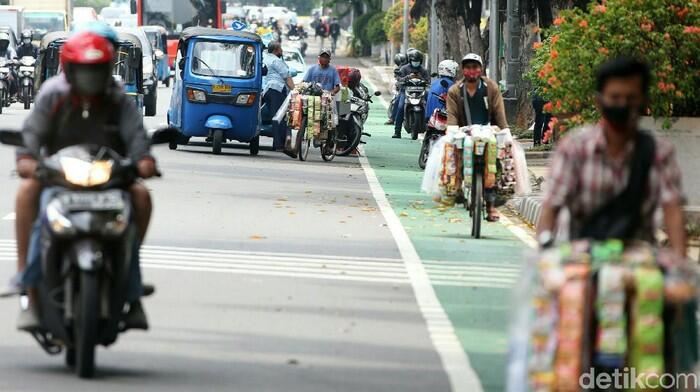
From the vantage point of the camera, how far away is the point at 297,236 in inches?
670

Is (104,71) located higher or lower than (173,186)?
higher

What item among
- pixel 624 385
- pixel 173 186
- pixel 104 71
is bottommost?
pixel 173 186

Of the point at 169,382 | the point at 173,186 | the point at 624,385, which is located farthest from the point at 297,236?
the point at 624,385

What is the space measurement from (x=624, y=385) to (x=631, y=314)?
299 mm

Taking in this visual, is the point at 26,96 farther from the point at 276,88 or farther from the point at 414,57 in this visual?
the point at 276,88

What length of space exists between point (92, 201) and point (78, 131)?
62cm

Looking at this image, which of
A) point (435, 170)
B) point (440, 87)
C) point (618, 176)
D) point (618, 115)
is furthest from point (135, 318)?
point (440, 87)

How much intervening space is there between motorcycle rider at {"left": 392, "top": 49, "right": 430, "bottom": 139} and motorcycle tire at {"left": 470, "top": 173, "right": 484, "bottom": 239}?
1839 cm

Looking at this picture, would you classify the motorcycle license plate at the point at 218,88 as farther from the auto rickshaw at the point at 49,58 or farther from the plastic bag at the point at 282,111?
the auto rickshaw at the point at 49,58

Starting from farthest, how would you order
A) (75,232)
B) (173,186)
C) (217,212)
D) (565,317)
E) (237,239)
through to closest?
(173,186) → (217,212) → (237,239) → (75,232) → (565,317)

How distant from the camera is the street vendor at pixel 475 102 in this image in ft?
58.2

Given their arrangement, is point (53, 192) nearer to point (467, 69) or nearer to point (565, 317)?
point (565, 317)

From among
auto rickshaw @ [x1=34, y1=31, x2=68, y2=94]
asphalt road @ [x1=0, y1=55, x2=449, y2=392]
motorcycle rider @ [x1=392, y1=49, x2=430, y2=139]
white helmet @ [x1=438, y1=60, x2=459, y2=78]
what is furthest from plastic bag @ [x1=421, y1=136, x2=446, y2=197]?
motorcycle rider @ [x1=392, y1=49, x2=430, y2=139]

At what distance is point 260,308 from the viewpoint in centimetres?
1202
